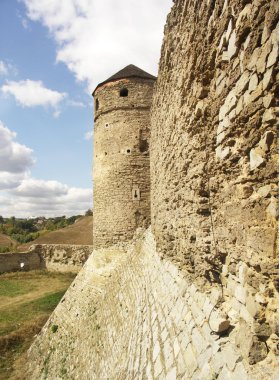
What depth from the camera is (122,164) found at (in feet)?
35.3

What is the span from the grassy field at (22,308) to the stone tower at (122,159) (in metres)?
4.40

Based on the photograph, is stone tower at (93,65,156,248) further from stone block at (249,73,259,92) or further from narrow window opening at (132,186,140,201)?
stone block at (249,73,259,92)

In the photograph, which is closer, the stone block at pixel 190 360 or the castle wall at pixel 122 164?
the stone block at pixel 190 360

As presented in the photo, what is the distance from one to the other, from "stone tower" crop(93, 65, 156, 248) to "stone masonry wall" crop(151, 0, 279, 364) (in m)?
6.02

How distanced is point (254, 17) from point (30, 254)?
26759mm

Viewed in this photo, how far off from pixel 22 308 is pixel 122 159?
9.51m

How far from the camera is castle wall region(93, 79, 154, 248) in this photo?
34.6 feet

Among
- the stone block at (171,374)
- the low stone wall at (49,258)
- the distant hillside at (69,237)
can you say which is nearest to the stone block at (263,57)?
the stone block at (171,374)

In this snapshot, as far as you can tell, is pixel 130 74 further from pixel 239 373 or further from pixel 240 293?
pixel 239 373

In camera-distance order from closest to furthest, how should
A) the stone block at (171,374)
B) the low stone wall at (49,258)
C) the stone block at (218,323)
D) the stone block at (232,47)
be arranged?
the stone block at (232,47) < the stone block at (218,323) < the stone block at (171,374) < the low stone wall at (49,258)

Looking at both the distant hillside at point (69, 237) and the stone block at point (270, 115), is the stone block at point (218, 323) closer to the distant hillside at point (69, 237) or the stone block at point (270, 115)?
the stone block at point (270, 115)

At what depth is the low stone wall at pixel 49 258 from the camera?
80.8 feet

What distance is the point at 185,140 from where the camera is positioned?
4.19m

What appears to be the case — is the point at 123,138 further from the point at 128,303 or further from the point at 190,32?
the point at 190,32
